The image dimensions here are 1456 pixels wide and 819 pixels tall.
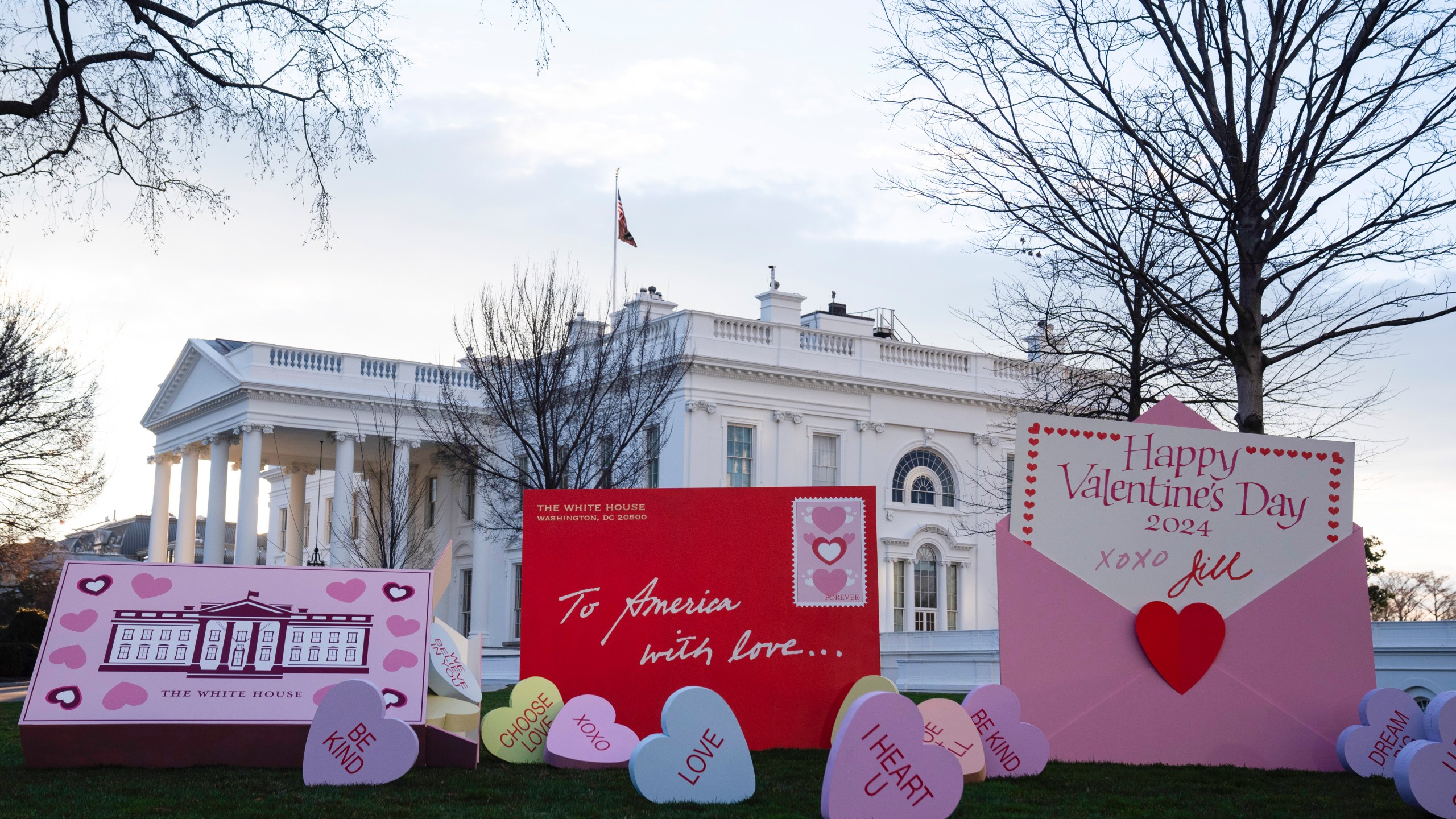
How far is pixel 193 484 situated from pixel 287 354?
7196mm

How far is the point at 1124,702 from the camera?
9086 mm

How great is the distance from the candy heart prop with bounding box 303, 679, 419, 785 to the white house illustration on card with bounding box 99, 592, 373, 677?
84 centimetres

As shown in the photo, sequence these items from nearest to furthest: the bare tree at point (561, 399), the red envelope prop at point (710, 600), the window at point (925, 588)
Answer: the red envelope prop at point (710, 600)
the bare tree at point (561, 399)
the window at point (925, 588)

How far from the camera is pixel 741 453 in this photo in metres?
34.4

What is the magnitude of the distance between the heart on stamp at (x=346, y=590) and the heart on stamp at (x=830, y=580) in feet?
11.3

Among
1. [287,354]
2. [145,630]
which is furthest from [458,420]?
[145,630]

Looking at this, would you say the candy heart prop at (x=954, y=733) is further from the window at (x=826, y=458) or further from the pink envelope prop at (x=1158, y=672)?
the window at (x=826, y=458)

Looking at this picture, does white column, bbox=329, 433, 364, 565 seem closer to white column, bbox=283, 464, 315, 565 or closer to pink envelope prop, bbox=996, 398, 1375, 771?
white column, bbox=283, 464, 315, 565

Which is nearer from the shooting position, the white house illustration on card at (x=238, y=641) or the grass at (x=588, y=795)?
the grass at (x=588, y=795)

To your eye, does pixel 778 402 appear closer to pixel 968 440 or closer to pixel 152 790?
pixel 968 440

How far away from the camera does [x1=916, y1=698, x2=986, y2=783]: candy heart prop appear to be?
834 cm

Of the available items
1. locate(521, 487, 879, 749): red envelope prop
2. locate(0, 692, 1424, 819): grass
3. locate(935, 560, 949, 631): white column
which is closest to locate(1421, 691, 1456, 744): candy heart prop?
locate(0, 692, 1424, 819): grass

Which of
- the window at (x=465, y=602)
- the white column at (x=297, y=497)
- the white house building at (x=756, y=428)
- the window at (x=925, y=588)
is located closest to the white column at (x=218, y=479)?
the white house building at (x=756, y=428)

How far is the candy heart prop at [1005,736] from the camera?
28.3 ft
